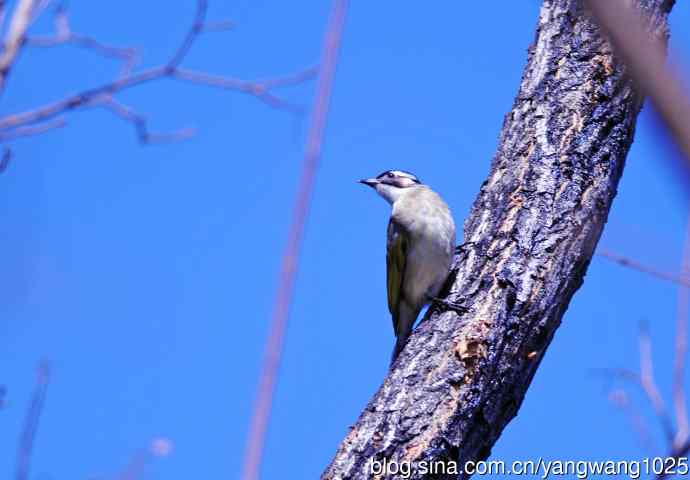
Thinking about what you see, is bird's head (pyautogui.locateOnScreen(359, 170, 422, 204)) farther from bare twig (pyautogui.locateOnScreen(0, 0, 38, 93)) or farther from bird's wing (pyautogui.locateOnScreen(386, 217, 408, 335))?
bare twig (pyautogui.locateOnScreen(0, 0, 38, 93))

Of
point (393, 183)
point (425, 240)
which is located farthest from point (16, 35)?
point (393, 183)

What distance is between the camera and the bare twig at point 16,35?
8.73 feet

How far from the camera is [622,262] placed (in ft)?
11.2

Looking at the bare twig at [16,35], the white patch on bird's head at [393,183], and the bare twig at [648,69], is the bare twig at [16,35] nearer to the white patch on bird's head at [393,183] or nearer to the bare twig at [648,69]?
the bare twig at [648,69]

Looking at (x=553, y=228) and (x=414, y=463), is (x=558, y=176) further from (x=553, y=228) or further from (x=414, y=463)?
(x=414, y=463)

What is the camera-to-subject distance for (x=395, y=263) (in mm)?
5875

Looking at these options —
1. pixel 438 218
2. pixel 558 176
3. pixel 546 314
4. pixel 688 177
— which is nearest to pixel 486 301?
pixel 546 314

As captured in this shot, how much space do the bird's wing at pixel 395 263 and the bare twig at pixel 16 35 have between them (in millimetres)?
3270

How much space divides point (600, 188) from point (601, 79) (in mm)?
596

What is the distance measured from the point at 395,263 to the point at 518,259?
1.90m

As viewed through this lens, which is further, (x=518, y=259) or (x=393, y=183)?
(x=393, y=183)

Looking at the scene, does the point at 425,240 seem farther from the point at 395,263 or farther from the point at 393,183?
the point at 393,183

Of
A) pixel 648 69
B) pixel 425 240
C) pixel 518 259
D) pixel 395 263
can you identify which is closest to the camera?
pixel 648 69

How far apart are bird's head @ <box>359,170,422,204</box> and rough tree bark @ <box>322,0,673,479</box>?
7.71 ft
